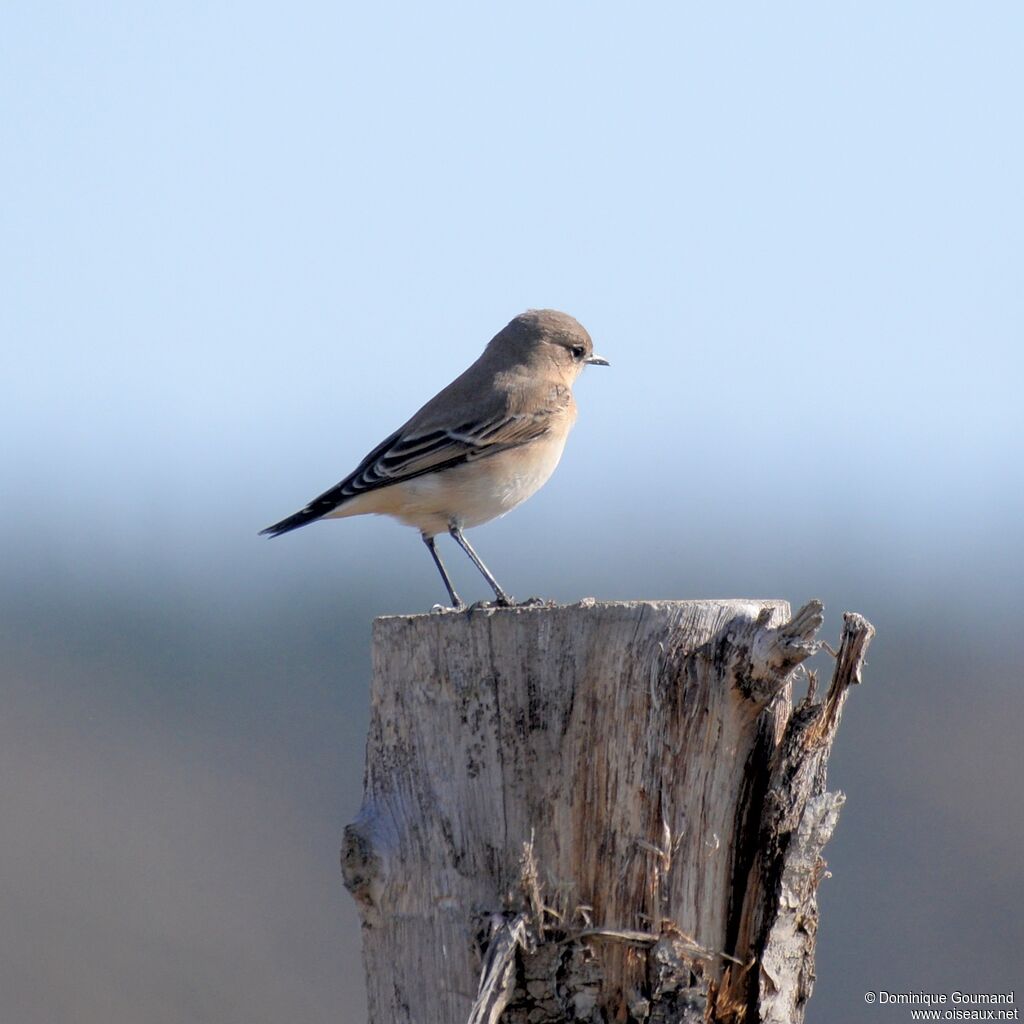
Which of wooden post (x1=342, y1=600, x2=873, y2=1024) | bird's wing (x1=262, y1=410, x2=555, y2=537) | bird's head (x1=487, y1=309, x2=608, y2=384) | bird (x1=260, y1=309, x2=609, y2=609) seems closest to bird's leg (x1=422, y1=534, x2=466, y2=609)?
bird (x1=260, y1=309, x2=609, y2=609)

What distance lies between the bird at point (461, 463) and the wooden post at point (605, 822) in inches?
125

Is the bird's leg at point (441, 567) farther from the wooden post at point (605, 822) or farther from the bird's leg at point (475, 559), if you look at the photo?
the wooden post at point (605, 822)

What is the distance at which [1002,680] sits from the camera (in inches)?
1112

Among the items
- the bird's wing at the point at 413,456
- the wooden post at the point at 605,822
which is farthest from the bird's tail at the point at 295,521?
the wooden post at the point at 605,822

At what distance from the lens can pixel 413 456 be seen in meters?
8.61

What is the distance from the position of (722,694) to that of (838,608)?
2739cm

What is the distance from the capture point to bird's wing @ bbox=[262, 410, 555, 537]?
8547 millimetres

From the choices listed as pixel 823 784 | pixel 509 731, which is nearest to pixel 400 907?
pixel 509 731

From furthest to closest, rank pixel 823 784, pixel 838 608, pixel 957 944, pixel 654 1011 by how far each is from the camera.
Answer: pixel 838 608
pixel 957 944
pixel 823 784
pixel 654 1011

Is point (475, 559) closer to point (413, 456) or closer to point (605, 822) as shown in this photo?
point (413, 456)

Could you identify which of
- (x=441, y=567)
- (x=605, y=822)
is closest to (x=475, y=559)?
(x=441, y=567)

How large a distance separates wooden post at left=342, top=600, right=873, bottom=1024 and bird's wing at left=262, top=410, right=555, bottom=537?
11.7 feet

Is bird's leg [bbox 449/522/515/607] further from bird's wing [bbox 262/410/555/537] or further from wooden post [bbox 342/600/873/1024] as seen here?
wooden post [bbox 342/600/873/1024]

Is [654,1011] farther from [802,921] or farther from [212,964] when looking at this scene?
[212,964]
